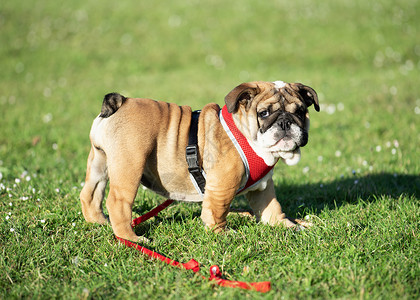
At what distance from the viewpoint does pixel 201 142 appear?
3.63 m

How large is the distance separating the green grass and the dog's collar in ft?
1.79

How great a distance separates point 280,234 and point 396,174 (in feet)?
7.46

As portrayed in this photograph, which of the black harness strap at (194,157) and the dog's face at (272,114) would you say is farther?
the black harness strap at (194,157)

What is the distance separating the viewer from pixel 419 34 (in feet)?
46.3

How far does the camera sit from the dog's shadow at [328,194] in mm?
4316

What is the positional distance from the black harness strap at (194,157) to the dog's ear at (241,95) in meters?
0.44

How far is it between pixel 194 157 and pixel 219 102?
5.36m

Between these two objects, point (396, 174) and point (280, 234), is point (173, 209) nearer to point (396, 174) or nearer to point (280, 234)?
point (280, 234)

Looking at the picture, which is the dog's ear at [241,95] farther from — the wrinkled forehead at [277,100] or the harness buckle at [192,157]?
the harness buckle at [192,157]

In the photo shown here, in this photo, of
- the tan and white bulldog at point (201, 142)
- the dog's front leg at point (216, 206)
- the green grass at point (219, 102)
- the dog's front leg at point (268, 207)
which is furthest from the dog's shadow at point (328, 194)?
the tan and white bulldog at point (201, 142)

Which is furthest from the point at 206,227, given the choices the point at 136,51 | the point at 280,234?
the point at 136,51

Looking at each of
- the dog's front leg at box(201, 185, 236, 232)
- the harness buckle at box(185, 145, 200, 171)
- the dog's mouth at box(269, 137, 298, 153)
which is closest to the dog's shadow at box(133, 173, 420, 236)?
the dog's front leg at box(201, 185, 236, 232)

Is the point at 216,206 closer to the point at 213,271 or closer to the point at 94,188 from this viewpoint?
the point at 213,271

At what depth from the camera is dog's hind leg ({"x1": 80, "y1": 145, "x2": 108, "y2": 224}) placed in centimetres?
387
